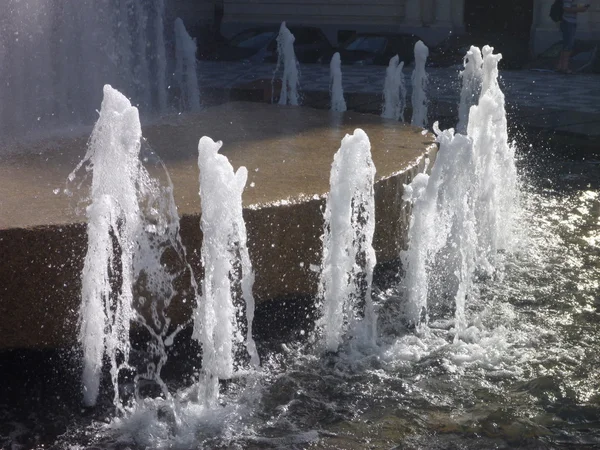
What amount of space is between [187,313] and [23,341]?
0.61m

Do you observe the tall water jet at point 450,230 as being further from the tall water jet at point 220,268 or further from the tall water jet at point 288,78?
the tall water jet at point 288,78

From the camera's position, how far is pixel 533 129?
9.04 metres

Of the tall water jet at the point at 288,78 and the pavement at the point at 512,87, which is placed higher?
the tall water jet at the point at 288,78

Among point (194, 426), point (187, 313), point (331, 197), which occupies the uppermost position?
point (331, 197)

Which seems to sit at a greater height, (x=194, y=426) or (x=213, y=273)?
(x=213, y=273)

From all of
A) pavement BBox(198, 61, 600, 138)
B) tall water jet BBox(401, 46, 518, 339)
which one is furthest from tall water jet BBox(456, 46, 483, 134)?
tall water jet BBox(401, 46, 518, 339)

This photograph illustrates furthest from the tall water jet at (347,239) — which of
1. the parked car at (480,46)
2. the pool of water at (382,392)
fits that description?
the parked car at (480,46)

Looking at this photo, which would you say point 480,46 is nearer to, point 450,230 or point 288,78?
point 288,78

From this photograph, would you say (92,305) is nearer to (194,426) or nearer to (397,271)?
(194,426)

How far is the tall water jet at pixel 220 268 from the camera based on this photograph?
3.54 meters

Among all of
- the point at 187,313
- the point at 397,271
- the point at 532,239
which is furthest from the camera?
the point at 532,239

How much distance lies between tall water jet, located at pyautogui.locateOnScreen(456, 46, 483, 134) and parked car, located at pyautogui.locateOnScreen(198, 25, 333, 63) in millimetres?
8421

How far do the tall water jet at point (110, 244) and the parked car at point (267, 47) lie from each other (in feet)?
44.3

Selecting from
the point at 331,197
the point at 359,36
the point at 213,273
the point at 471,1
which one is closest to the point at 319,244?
the point at 331,197
